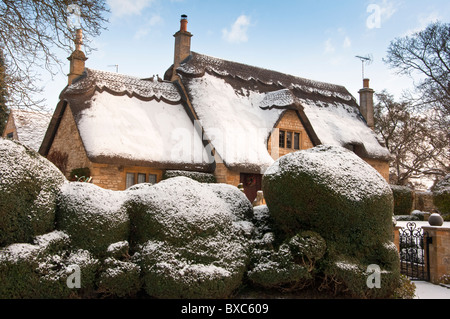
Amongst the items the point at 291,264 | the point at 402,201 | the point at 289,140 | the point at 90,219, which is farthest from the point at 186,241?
the point at 402,201

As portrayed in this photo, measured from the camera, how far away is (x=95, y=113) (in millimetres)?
15523

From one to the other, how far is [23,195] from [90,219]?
90 centimetres

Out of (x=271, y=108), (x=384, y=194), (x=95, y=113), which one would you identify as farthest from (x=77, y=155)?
(x=384, y=194)

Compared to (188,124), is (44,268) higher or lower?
lower

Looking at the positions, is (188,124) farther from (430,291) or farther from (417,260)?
(430,291)

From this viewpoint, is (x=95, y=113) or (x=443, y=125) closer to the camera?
(x=95, y=113)

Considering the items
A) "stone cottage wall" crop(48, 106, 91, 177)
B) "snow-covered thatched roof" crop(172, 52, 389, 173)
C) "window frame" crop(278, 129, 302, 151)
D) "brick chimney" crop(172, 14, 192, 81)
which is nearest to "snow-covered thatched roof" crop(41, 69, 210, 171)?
"stone cottage wall" crop(48, 106, 91, 177)

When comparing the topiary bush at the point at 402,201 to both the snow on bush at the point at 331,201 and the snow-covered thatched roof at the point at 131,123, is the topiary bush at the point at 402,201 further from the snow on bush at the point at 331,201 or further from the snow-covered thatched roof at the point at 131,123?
the snow on bush at the point at 331,201

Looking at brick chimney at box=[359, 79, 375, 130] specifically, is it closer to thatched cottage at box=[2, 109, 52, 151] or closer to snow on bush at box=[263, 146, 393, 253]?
thatched cottage at box=[2, 109, 52, 151]

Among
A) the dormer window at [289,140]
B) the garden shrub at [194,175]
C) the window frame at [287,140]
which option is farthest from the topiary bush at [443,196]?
the garden shrub at [194,175]

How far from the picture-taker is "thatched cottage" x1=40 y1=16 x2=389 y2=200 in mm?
14992

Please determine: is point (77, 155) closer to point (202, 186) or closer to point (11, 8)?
point (11, 8)

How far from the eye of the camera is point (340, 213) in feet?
18.6
